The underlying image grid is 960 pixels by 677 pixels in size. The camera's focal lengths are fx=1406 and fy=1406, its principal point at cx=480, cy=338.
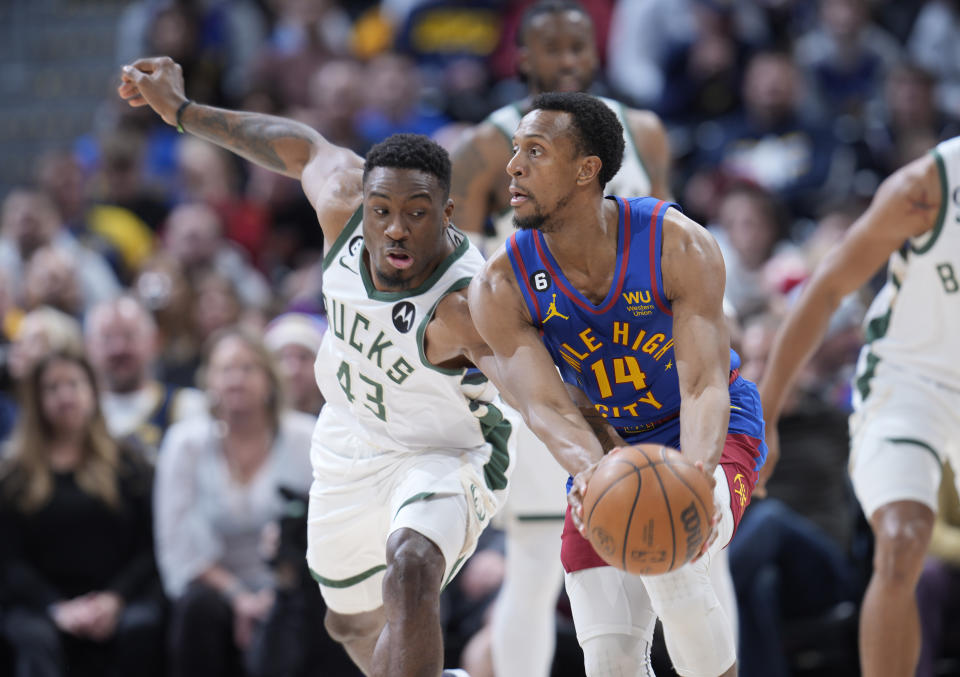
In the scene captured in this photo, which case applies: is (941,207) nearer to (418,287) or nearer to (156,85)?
(418,287)

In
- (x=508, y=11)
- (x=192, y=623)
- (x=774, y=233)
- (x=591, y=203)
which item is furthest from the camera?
(x=508, y=11)

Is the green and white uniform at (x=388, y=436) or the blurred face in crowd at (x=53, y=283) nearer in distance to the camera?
the green and white uniform at (x=388, y=436)

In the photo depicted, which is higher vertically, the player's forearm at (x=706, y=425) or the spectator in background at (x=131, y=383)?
the player's forearm at (x=706, y=425)

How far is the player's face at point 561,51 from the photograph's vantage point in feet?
19.2

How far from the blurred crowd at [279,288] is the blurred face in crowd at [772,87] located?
0.02 metres

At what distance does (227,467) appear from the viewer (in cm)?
736

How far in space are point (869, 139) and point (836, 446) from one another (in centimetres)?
327

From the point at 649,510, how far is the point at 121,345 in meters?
4.94

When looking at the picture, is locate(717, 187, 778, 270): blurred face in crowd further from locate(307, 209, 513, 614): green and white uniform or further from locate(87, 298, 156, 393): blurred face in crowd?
locate(307, 209, 513, 614): green and white uniform

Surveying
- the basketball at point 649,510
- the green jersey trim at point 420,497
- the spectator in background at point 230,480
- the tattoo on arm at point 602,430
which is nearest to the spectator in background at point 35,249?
the spectator in background at point 230,480

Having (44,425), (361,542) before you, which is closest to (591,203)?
(361,542)

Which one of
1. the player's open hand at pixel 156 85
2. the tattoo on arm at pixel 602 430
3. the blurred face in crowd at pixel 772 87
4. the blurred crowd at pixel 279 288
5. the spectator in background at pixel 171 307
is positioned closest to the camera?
the tattoo on arm at pixel 602 430

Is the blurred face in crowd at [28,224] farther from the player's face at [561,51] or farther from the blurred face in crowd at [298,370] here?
the player's face at [561,51]

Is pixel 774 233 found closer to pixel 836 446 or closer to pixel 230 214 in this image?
pixel 836 446
